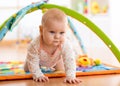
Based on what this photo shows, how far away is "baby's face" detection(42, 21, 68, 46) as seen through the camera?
1353mm

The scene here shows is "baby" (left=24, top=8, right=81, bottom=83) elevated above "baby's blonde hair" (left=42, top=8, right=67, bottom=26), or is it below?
below

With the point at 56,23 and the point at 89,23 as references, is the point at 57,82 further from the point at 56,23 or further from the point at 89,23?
the point at 89,23

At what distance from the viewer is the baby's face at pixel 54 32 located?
1353mm

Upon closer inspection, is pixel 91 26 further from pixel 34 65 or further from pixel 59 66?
pixel 34 65

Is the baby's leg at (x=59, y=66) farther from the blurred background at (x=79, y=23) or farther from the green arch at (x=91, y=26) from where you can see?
the blurred background at (x=79, y=23)

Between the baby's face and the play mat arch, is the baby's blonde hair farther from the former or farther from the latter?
the play mat arch

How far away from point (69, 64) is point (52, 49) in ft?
0.42

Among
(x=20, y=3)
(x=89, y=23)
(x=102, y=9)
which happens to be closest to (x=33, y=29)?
(x=20, y=3)

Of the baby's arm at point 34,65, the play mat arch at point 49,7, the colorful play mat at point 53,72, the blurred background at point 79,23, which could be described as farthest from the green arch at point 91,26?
the blurred background at point 79,23

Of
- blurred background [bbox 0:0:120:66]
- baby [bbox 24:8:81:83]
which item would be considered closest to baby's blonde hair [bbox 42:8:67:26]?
baby [bbox 24:8:81:83]

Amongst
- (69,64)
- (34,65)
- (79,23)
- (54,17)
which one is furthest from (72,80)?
(79,23)

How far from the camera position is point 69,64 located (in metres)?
1.45

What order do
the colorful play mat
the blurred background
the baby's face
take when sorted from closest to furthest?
the baby's face, the colorful play mat, the blurred background

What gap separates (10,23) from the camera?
1.73 meters
